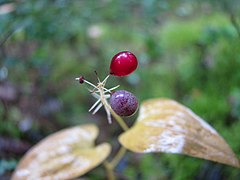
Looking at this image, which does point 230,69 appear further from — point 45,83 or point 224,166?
point 45,83

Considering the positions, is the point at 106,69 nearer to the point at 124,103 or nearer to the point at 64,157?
the point at 64,157

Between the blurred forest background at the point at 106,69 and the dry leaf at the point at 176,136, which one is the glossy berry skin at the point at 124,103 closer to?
the dry leaf at the point at 176,136

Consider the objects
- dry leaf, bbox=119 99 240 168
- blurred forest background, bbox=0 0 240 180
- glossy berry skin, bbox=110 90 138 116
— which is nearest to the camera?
glossy berry skin, bbox=110 90 138 116

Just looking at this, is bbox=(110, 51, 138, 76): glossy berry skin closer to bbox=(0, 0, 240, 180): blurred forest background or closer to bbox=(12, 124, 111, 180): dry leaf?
bbox=(12, 124, 111, 180): dry leaf

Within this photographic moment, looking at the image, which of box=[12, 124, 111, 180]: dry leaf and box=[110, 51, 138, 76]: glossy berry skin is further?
box=[12, 124, 111, 180]: dry leaf

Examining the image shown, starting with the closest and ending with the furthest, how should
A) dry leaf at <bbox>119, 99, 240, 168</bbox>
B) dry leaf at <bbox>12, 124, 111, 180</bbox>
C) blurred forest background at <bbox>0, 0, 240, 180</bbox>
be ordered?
dry leaf at <bbox>119, 99, 240, 168</bbox> → dry leaf at <bbox>12, 124, 111, 180</bbox> → blurred forest background at <bbox>0, 0, 240, 180</bbox>

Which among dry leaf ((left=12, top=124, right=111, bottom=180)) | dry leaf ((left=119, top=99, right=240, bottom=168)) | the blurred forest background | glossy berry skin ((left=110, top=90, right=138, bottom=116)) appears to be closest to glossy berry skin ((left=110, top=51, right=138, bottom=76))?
glossy berry skin ((left=110, top=90, right=138, bottom=116))
